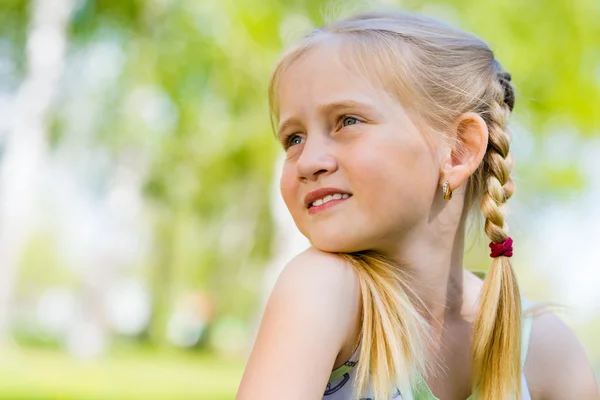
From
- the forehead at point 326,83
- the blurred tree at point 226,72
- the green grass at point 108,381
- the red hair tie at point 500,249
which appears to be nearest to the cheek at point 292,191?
the forehead at point 326,83

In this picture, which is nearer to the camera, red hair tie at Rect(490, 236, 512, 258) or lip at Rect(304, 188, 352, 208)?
lip at Rect(304, 188, 352, 208)

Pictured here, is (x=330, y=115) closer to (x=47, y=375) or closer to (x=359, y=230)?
(x=359, y=230)

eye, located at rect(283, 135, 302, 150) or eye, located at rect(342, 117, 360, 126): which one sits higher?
eye, located at rect(283, 135, 302, 150)

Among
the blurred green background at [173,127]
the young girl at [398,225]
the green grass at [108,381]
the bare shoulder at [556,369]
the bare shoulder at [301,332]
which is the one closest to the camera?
the bare shoulder at [301,332]

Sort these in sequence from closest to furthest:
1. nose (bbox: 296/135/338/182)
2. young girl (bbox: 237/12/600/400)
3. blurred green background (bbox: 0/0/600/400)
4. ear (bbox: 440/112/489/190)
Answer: young girl (bbox: 237/12/600/400), nose (bbox: 296/135/338/182), ear (bbox: 440/112/489/190), blurred green background (bbox: 0/0/600/400)

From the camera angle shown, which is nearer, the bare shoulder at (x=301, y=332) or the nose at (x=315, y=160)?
the bare shoulder at (x=301, y=332)

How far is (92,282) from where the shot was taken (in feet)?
42.2

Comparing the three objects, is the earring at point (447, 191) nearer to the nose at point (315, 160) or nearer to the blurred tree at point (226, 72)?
the nose at point (315, 160)

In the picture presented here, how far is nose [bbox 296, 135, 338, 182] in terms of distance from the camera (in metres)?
1.49

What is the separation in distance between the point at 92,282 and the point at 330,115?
474 inches

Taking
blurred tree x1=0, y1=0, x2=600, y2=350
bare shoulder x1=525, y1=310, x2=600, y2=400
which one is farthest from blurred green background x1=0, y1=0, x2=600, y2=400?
bare shoulder x1=525, y1=310, x2=600, y2=400

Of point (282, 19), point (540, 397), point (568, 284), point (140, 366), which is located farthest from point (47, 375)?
point (568, 284)

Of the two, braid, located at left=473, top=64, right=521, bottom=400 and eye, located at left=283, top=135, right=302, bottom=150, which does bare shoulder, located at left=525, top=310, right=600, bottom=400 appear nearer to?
braid, located at left=473, top=64, right=521, bottom=400

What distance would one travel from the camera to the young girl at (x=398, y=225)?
4.55 feet
